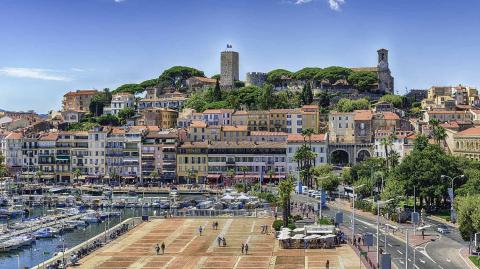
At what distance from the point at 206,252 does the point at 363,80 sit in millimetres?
122212

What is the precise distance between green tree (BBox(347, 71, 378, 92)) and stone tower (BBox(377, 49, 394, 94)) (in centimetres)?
435

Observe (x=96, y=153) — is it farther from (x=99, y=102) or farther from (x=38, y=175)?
(x=99, y=102)

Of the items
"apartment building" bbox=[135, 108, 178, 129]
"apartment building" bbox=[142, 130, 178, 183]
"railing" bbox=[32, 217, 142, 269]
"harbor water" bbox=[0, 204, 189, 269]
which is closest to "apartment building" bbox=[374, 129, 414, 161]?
"apartment building" bbox=[142, 130, 178, 183]

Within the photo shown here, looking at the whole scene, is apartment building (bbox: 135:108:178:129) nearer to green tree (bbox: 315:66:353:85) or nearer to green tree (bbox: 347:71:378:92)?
green tree (bbox: 315:66:353:85)

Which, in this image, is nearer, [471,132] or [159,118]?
[471,132]

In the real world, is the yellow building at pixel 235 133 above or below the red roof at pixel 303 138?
above

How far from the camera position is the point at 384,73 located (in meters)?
185

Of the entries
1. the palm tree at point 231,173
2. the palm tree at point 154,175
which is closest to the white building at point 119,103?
the palm tree at point 154,175

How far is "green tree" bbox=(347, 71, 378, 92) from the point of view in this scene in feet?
583

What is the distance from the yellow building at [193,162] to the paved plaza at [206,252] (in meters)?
49.0

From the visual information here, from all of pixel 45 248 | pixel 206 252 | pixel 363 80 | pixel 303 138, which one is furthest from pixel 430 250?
pixel 363 80

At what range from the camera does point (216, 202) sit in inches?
4085

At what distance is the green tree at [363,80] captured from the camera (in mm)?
177750

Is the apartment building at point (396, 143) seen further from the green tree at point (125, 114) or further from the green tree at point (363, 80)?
the green tree at point (125, 114)
